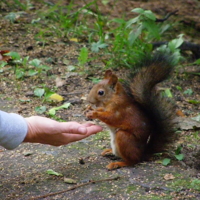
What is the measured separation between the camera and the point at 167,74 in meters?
2.50

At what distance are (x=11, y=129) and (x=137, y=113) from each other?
31.6 inches

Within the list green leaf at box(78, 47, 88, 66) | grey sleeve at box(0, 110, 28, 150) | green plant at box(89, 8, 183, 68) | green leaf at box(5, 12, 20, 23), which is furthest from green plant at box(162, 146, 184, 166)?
green leaf at box(5, 12, 20, 23)

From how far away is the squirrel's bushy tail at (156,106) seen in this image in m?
2.45

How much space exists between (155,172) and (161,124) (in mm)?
320

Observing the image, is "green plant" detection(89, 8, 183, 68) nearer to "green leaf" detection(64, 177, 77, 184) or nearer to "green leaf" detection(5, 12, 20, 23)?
"green leaf" detection(5, 12, 20, 23)

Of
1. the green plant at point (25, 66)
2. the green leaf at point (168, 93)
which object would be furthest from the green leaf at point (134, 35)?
the green plant at point (25, 66)

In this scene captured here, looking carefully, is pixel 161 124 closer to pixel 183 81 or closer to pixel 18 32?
pixel 183 81

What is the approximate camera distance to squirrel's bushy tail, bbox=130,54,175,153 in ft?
8.04

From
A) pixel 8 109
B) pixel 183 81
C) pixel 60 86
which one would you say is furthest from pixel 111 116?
pixel 183 81

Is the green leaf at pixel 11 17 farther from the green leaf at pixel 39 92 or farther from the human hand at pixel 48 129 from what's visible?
the human hand at pixel 48 129

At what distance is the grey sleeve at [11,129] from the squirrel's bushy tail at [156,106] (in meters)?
0.76

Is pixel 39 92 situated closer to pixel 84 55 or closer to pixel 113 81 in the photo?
pixel 84 55

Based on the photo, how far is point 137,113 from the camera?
95.9 inches

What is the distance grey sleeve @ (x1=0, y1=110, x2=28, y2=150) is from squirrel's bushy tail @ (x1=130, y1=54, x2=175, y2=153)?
76 cm
